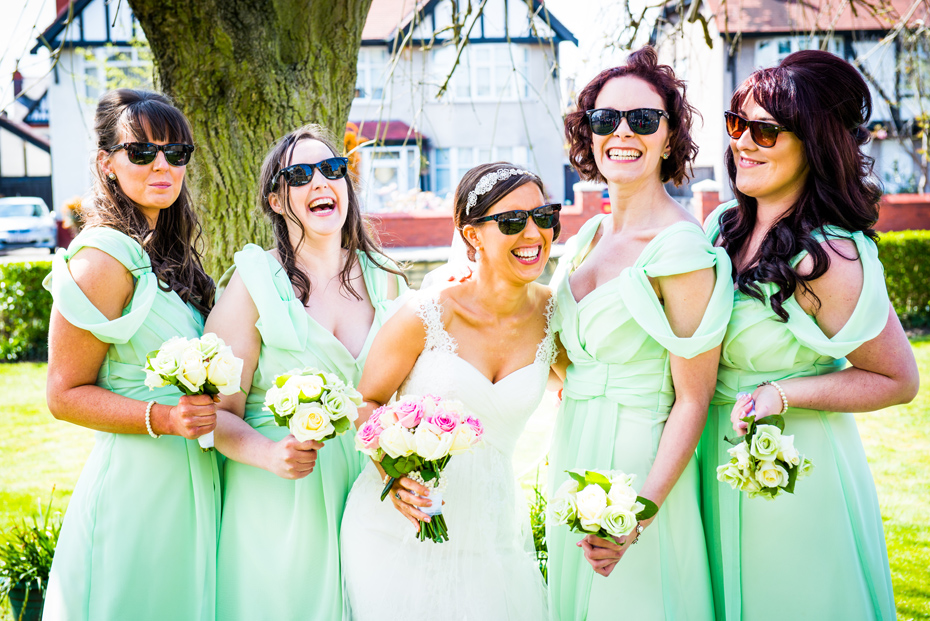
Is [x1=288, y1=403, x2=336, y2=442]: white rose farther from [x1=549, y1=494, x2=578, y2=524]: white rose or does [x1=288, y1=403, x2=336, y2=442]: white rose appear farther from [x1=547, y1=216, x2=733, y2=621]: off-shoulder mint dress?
[x1=547, y1=216, x2=733, y2=621]: off-shoulder mint dress

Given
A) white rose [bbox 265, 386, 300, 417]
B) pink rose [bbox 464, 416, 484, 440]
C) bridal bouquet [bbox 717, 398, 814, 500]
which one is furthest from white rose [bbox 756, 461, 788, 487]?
white rose [bbox 265, 386, 300, 417]

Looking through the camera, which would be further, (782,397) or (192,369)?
(782,397)

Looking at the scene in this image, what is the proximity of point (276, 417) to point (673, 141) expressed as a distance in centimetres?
194

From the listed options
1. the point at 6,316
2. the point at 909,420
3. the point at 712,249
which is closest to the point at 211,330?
the point at 712,249

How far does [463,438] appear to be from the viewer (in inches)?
95.8

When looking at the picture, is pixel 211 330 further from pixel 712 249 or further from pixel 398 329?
pixel 712 249

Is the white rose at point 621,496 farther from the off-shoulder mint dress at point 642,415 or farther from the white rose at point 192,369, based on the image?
the white rose at point 192,369

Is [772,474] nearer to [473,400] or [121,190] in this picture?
[473,400]

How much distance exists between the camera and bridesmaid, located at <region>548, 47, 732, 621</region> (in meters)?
2.75

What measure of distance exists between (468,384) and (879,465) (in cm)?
647

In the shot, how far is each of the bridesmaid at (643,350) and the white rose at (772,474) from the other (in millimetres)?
409

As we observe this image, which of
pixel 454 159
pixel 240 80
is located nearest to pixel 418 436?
pixel 240 80

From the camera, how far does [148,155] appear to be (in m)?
3.01

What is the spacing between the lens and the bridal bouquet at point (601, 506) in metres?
2.29
